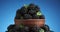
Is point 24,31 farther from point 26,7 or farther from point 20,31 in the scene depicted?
point 26,7

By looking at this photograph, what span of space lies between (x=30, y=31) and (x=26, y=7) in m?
0.14

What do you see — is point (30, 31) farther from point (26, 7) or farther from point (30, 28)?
point (26, 7)

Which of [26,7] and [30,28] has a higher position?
[26,7]

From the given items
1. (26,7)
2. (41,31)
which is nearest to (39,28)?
(41,31)

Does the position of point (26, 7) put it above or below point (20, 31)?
above

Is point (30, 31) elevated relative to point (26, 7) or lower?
lower

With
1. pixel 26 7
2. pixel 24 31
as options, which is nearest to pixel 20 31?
pixel 24 31

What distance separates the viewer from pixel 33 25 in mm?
809

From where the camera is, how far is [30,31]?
0.79 m

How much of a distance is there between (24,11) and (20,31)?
0.11 meters

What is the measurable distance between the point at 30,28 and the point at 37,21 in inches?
2.0

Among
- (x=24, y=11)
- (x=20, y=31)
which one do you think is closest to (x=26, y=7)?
(x=24, y=11)

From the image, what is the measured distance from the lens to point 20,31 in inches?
30.9

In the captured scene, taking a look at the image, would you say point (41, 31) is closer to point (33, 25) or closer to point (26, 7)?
point (33, 25)
